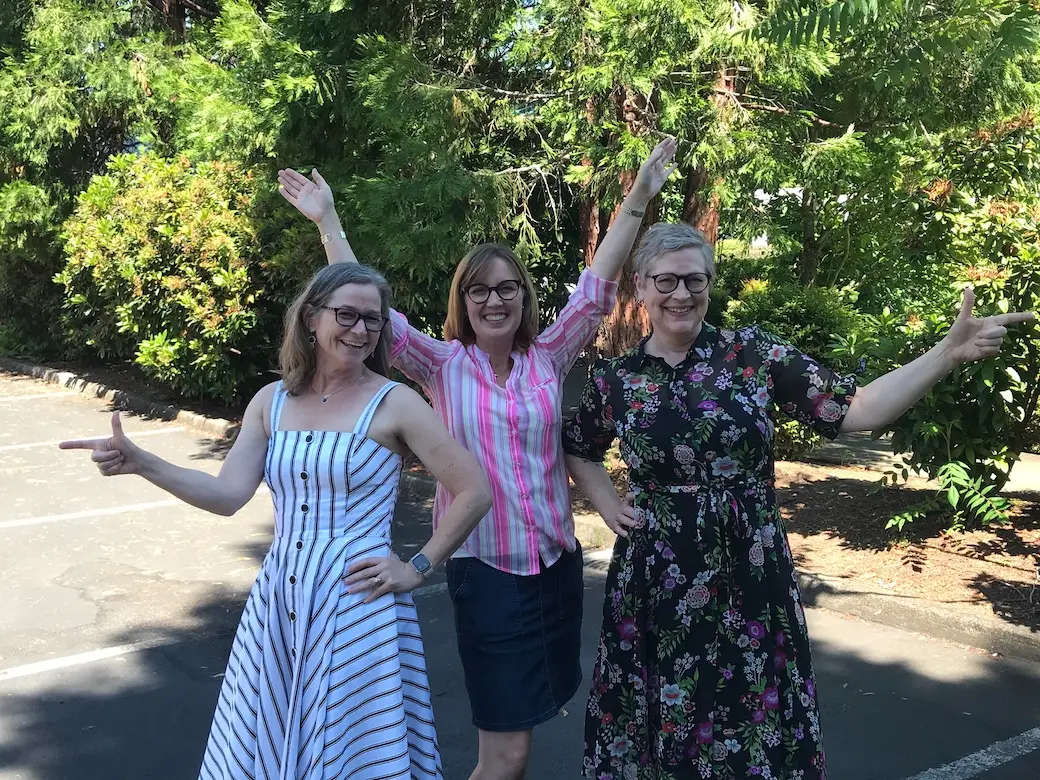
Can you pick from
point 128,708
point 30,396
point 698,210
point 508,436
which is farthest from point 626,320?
point 30,396

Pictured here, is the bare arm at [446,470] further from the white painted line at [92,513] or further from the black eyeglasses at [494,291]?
the white painted line at [92,513]

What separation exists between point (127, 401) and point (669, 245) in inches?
447

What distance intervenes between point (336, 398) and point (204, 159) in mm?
9911

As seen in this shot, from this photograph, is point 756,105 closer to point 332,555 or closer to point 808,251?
point 808,251

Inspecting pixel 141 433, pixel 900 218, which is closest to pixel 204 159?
pixel 141 433

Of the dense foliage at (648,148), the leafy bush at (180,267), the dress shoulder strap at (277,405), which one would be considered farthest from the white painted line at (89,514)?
the dress shoulder strap at (277,405)

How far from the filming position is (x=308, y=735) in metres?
2.42

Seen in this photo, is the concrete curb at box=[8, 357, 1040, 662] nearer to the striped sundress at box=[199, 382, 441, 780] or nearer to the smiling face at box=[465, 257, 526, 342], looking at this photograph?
the smiling face at box=[465, 257, 526, 342]

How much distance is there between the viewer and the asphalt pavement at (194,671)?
379 centimetres

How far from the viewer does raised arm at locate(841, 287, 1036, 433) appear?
2.47m

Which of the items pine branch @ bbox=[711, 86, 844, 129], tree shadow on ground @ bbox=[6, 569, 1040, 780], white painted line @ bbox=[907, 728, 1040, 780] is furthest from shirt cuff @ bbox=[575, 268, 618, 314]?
pine branch @ bbox=[711, 86, 844, 129]

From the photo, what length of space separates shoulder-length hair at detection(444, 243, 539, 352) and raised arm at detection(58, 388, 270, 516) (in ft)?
2.11

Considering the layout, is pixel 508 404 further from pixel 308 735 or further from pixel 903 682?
pixel 903 682

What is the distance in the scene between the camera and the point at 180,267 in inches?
417
